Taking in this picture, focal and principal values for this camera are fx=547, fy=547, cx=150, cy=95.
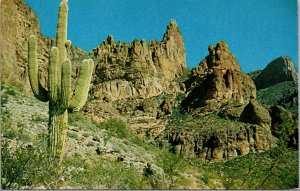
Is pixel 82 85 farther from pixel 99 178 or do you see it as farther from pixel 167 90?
pixel 167 90

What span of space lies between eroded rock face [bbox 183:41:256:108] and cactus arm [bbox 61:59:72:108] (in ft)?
87.2

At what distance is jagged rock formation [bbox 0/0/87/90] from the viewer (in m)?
18.0

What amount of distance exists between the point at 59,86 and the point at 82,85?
0.48 metres

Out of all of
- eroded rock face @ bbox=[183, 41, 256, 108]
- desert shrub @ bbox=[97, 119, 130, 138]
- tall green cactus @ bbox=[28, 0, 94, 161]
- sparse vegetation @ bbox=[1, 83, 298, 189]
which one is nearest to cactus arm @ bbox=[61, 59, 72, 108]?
tall green cactus @ bbox=[28, 0, 94, 161]

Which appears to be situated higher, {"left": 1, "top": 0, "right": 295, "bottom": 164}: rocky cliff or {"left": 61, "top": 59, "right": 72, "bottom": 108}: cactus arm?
{"left": 1, "top": 0, "right": 295, "bottom": 164}: rocky cliff

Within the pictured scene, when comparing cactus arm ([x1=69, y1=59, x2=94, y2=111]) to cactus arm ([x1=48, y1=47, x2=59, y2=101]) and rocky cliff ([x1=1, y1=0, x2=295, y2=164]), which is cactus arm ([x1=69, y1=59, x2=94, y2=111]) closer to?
cactus arm ([x1=48, y1=47, x2=59, y2=101])

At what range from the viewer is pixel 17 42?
20391 millimetres

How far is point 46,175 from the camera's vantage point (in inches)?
366

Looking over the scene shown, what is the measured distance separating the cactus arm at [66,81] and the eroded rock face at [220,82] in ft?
87.2

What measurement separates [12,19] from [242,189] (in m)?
12.9

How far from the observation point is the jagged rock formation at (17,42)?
1800cm

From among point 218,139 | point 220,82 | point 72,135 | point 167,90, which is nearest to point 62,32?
point 72,135

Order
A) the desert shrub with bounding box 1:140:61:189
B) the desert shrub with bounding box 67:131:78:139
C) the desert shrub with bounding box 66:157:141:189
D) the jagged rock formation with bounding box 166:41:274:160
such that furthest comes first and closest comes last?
the jagged rock formation with bounding box 166:41:274:160
the desert shrub with bounding box 67:131:78:139
the desert shrub with bounding box 66:157:141:189
the desert shrub with bounding box 1:140:61:189

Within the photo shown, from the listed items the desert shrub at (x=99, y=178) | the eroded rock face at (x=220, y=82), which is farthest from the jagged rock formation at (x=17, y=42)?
the eroded rock face at (x=220, y=82)
